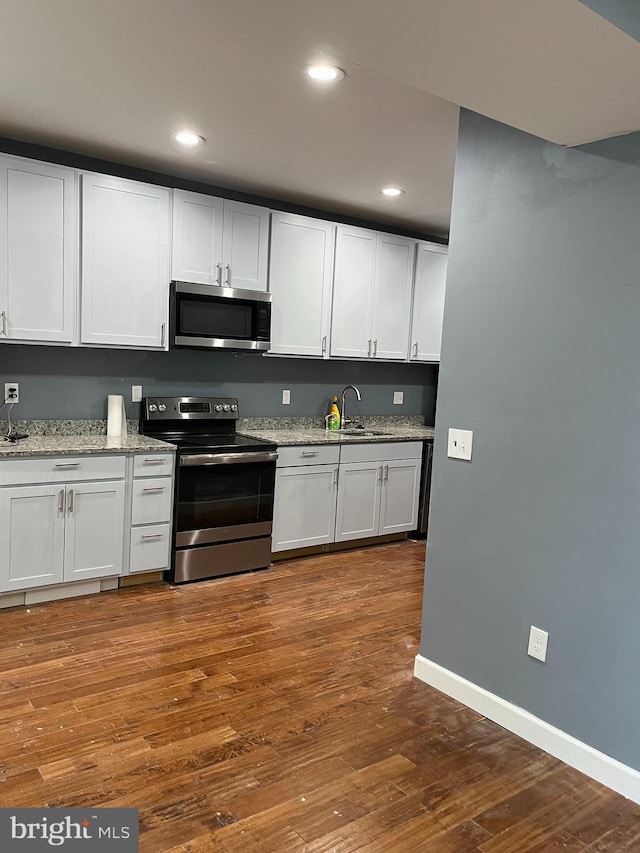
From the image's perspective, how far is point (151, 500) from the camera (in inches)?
151

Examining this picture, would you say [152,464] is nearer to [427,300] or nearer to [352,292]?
[352,292]

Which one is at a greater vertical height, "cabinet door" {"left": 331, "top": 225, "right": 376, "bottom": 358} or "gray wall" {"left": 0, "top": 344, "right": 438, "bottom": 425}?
"cabinet door" {"left": 331, "top": 225, "right": 376, "bottom": 358}

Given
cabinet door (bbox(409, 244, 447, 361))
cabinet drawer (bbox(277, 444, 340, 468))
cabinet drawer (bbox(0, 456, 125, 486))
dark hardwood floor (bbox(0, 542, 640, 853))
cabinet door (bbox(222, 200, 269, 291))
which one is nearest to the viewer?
dark hardwood floor (bbox(0, 542, 640, 853))

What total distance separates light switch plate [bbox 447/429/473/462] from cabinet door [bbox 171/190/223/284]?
84.2 inches

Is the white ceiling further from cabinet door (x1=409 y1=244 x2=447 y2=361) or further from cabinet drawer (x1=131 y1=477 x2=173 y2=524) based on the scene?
cabinet drawer (x1=131 y1=477 x2=173 y2=524)

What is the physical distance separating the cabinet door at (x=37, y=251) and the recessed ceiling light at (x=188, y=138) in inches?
26.1

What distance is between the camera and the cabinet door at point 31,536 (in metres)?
3.37

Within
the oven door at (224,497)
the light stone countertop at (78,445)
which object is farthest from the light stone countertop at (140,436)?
the oven door at (224,497)

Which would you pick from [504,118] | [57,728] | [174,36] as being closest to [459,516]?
[504,118]

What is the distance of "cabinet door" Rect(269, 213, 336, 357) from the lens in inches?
178

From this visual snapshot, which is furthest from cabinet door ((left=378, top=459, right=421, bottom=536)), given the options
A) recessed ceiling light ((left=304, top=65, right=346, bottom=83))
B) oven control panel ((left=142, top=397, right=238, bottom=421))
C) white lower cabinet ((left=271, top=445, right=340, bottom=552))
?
recessed ceiling light ((left=304, top=65, right=346, bottom=83))

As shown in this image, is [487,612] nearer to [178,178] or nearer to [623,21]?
[623,21]

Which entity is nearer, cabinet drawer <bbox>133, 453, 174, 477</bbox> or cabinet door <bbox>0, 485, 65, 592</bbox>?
cabinet door <bbox>0, 485, 65, 592</bbox>

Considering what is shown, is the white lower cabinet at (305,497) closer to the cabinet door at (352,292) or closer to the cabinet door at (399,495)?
the cabinet door at (399,495)
